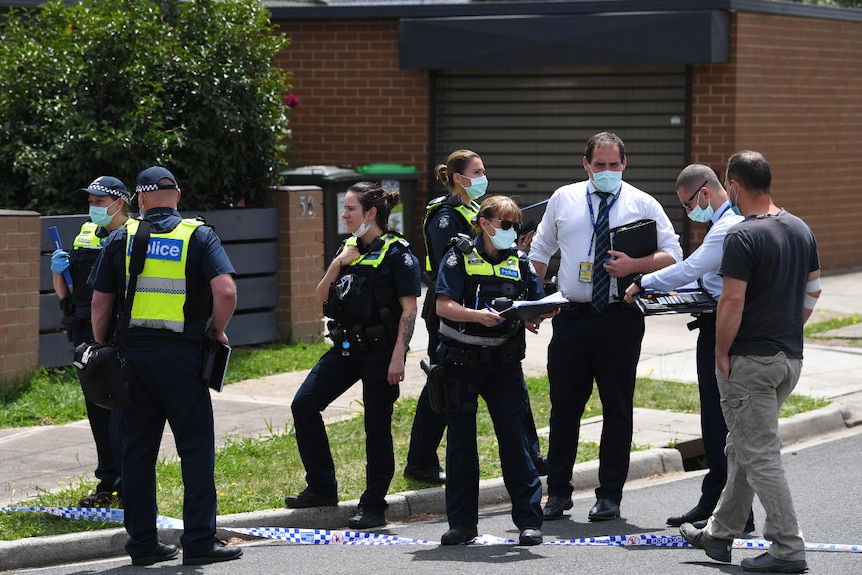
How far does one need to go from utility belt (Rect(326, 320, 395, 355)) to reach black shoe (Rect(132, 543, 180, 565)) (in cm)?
149

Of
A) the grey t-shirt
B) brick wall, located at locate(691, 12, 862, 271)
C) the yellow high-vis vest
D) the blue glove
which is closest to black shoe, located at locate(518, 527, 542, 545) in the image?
the grey t-shirt

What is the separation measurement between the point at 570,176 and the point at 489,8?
2.51 meters

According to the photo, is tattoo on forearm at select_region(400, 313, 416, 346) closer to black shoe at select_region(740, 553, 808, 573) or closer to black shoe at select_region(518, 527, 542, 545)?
black shoe at select_region(518, 527, 542, 545)

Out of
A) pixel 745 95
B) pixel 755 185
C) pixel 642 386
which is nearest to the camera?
pixel 755 185

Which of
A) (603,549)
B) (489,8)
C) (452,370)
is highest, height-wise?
(489,8)

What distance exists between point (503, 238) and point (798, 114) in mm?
12384

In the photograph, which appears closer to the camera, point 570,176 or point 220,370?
point 220,370

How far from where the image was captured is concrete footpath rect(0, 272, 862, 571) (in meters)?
7.38

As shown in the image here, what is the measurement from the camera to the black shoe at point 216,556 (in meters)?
6.59

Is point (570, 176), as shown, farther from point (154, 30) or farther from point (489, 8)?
point (154, 30)

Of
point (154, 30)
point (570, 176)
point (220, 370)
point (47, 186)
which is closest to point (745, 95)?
point (570, 176)

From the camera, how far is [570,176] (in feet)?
59.1

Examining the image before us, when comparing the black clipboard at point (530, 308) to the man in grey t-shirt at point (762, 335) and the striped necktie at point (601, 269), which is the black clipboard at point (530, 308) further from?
the man in grey t-shirt at point (762, 335)

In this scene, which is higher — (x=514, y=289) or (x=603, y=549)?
(x=514, y=289)
